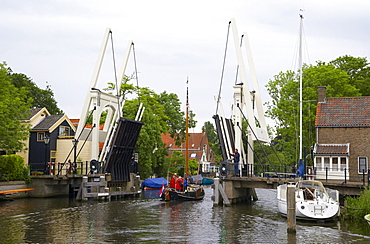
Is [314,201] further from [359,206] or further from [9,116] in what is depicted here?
[9,116]

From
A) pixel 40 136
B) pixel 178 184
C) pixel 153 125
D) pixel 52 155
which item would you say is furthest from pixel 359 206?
pixel 40 136

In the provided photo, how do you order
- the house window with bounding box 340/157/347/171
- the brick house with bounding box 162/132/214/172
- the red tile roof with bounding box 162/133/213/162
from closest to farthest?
the house window with bounding box 340/157/347/171, the brick house with bounding box 162/132/214/172, the red tile roof with bounding box 162/133/213/162

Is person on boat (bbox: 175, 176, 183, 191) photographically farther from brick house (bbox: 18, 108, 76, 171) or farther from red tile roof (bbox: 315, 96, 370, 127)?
brick house (bbox: 18, 108, 76, 171)

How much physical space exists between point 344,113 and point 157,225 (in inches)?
687

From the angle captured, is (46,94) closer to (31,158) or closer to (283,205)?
(31,158)

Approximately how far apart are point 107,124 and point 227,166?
12.2 metres

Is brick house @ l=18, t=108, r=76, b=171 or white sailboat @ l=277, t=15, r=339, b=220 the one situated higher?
brick house @ l=18, t=108, r=76, b=171

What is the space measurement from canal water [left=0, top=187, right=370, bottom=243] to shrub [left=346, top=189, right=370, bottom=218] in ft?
1.52

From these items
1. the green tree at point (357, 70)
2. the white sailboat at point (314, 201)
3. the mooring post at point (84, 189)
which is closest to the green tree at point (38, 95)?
the mooring post at point (84, 189)

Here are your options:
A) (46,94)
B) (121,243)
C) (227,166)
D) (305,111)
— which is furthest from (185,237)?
(46,94)

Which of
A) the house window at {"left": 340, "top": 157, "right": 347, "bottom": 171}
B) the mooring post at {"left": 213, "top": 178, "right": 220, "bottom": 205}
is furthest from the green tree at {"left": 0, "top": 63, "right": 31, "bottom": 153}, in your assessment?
the house window at {"left": 340, "top": 157, "right": 347, "bottom": 171}

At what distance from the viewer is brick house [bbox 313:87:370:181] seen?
31.1 meters

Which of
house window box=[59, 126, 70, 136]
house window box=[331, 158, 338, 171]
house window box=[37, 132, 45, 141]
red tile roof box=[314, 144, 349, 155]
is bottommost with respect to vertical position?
house window box=[331, 158, 338, 171]

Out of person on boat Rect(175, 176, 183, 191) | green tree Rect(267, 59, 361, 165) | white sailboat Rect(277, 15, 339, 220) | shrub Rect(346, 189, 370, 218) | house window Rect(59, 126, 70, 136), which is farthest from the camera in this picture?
house window Rect(59, 126, 70, 136)
